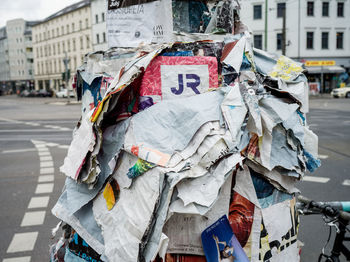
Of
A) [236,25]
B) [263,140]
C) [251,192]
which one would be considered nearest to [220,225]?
[251,192]

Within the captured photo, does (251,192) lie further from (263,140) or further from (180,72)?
(180,72)

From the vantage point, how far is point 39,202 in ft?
17.6

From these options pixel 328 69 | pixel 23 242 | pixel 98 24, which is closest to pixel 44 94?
pixel 98 24

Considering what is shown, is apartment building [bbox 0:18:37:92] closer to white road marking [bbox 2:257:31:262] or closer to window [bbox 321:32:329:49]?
window [bbox 321:32:329:49]

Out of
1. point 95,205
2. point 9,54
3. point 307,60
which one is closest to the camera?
point 95,205

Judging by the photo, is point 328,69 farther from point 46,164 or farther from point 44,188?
point 44,188

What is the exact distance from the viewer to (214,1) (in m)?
2.34

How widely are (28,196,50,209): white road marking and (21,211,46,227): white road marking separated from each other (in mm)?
271

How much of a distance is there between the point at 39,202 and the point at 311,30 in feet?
124

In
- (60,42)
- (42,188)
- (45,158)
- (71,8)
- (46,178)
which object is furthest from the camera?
(60,42)

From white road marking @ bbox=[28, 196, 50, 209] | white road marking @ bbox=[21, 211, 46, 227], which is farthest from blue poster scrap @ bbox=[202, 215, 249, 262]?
white road marking @ bbox=[28, 196, 50, 209]

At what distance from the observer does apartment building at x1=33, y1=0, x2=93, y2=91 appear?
5919cm

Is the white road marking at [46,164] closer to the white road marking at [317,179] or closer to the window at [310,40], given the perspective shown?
the white road marking at [317,179]

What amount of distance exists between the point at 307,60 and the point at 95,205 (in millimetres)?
38929
